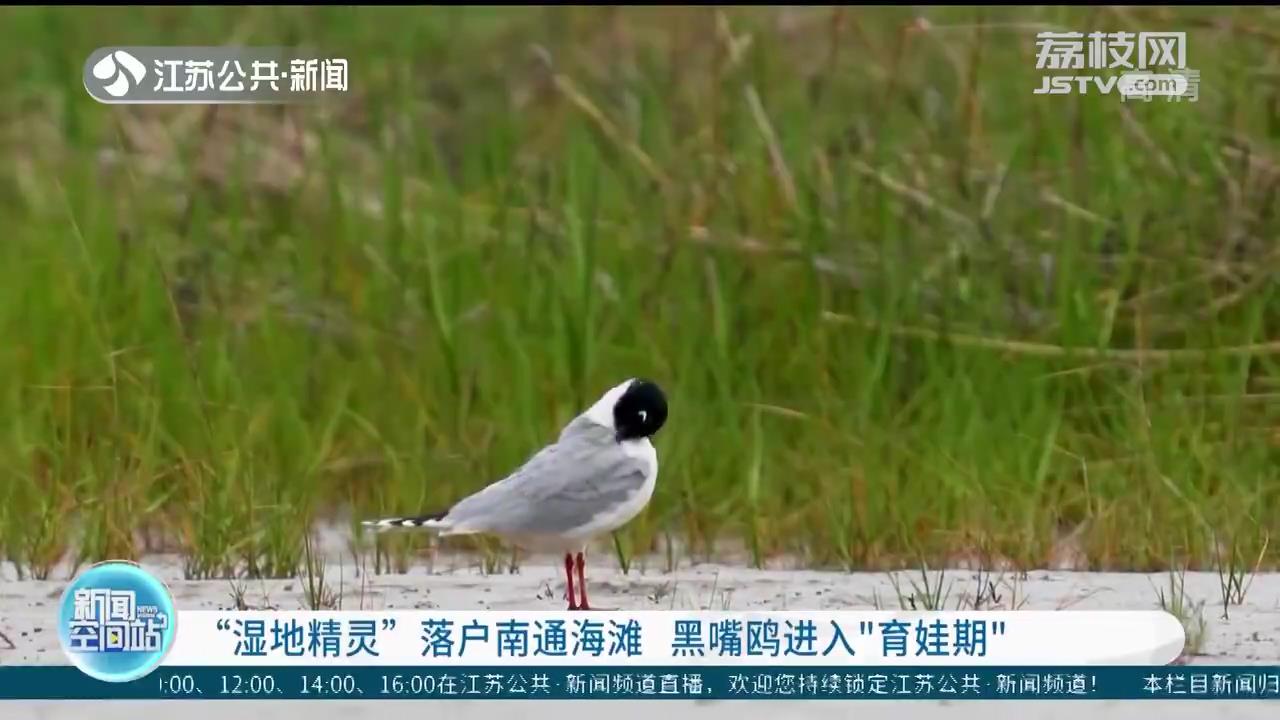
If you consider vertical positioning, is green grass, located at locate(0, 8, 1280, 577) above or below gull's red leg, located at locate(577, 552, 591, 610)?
above

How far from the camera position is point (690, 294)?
520 centimetres

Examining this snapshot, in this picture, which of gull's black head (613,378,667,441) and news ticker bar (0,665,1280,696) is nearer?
news ticker bar (0,665,1280,696)

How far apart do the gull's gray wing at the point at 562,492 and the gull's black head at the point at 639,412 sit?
31 millimetres

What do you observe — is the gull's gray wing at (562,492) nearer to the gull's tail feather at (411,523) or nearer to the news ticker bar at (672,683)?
the gull's tail feather at (411,523)

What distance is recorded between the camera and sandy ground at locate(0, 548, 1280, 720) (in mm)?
4086

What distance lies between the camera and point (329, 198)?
5582 millimetres

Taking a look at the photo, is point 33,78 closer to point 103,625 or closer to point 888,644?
point 103,625

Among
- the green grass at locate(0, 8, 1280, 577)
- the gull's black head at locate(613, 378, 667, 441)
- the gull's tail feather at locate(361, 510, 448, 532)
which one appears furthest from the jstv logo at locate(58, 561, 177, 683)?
the gull's black head at locate(613, 378, 667, 441)

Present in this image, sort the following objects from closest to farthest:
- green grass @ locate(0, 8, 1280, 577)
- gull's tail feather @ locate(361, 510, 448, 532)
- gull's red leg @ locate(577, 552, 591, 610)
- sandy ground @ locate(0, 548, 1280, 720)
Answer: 1. sandy ground @ locate(0, 548, 1280, 720)
2. gull's red leg @ locate(577, 552, 591, 610)
3. gull's tail feather @ locate(361, 510, 448, 532)
4. green grass @ locate(0, 8, 1280, 577)

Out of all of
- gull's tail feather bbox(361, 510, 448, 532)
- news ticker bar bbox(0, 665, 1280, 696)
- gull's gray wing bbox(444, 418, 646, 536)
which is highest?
gull's gray wing bbox(444, 418, 646, 536)

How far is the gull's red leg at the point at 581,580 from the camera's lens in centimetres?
425

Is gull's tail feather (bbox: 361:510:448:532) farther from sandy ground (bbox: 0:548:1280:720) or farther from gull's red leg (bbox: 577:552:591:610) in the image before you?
gull's red leg (bbox: 577:552:591:610)

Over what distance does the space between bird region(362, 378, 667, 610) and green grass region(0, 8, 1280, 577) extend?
27 cm

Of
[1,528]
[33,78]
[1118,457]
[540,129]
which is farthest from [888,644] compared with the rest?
[33,78]
